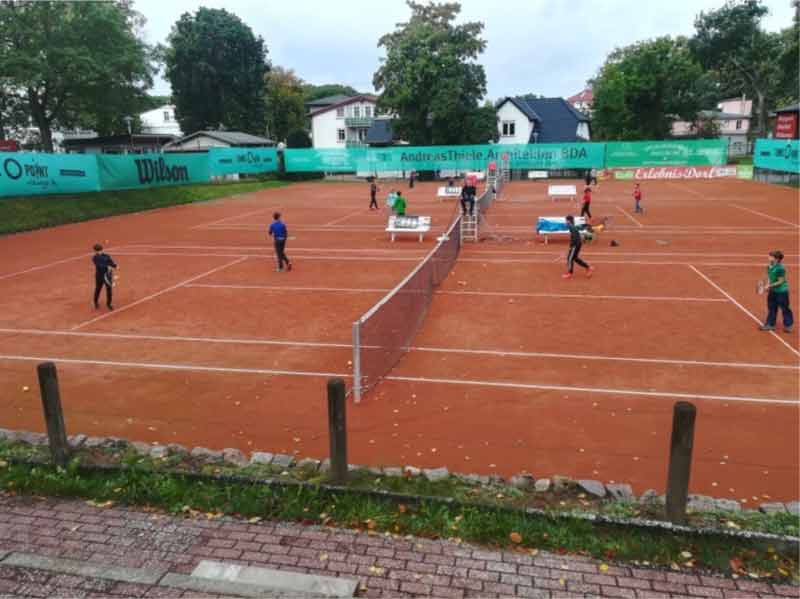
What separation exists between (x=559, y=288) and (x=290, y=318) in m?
7.02

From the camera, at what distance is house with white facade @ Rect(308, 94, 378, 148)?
74625 millimetres

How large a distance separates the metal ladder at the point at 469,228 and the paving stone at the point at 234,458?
18.2m

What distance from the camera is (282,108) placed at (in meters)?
83.8

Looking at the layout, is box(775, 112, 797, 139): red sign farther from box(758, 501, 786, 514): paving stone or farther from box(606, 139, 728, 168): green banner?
box(758, 501, 786, 514): paving stone

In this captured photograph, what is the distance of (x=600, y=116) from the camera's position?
63.9 meters

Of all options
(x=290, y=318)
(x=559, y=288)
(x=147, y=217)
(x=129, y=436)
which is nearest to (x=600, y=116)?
(x=147, y=217)

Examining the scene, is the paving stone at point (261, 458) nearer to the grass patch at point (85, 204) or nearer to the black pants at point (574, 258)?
the black pants at point (574, 258)

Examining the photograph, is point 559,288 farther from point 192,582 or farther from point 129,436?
point 192,582

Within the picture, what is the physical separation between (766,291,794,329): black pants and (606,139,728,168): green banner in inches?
1722

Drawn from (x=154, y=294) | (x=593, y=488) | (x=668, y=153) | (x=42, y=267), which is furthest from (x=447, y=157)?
(x=593, y=488)

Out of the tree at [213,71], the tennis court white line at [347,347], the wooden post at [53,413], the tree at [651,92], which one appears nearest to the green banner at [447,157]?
the tree at [651,92]

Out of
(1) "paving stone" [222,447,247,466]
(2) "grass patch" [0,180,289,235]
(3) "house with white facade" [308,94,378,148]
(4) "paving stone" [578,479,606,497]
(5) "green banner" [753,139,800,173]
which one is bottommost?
(1) "paving stone" [222,447,247,466]

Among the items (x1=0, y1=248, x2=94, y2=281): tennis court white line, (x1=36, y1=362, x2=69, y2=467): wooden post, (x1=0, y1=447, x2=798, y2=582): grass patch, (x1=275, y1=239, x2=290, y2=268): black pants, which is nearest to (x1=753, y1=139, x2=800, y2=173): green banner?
(x1=275, y1=239, x2=290, y2=268): black pants

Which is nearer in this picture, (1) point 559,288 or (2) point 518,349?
(2) point 518,349
